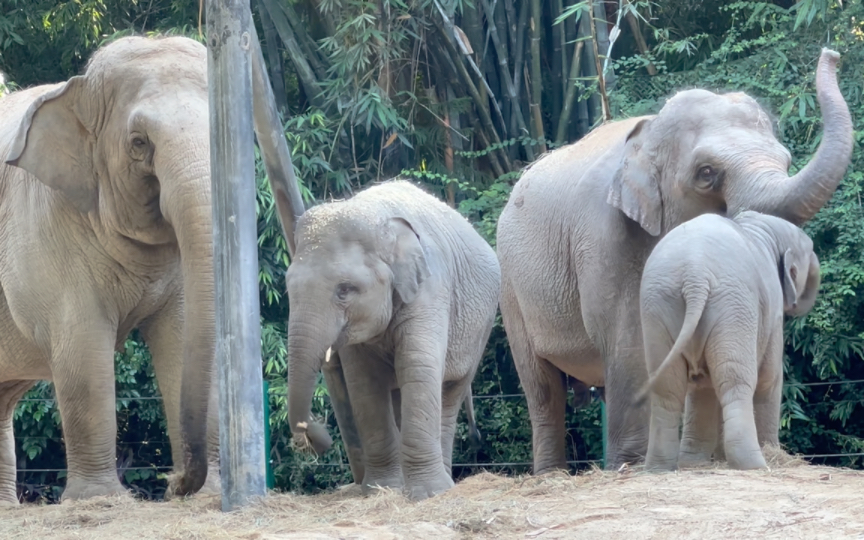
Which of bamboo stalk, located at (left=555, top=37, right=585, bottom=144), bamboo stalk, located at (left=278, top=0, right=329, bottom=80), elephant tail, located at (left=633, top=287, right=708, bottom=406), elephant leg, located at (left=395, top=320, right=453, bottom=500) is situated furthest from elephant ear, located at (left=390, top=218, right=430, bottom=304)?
bamboo stalk, located at (left=278, top=0, right=329, bottom=80)

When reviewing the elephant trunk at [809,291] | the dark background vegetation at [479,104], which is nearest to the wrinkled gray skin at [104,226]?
the elephant trunk at [809,291]

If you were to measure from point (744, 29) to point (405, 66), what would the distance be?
2.56 metres

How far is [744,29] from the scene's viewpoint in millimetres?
9867

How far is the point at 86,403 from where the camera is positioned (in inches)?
224

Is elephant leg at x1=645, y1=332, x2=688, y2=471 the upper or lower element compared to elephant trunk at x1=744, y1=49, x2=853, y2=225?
lower

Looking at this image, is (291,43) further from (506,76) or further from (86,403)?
(86,403)

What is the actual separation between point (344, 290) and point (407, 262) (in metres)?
0.35

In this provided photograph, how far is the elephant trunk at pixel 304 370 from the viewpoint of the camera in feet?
16.3

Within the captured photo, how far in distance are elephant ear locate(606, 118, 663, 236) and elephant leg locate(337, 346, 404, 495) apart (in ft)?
4.31

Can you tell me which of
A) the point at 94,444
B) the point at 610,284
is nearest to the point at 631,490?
the point at 610,284

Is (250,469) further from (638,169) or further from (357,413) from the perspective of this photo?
(638,169)

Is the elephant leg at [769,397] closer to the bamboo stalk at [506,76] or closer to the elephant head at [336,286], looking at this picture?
the elephant head at [336,286]

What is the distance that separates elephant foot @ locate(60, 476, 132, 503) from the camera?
5699mm

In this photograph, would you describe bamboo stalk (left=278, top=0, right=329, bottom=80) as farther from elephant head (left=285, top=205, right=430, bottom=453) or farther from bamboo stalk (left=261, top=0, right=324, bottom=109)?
elephant head (left=285, top=205, right=430, bottom=453)
